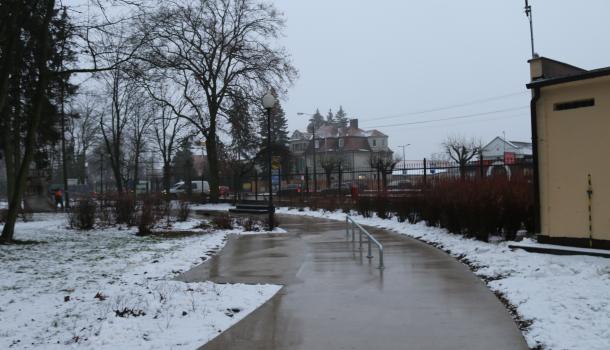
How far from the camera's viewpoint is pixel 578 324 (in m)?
5.63

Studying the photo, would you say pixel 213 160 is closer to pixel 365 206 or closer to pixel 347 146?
pixel 365 206

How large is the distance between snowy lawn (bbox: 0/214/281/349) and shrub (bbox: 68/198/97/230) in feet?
19.4

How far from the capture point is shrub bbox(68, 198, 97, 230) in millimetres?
18359

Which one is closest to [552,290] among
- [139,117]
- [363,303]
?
[363,303]

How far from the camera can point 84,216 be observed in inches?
723

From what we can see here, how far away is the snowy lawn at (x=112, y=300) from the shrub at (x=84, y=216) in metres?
5.92

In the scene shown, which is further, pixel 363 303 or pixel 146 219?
pixel 146 219

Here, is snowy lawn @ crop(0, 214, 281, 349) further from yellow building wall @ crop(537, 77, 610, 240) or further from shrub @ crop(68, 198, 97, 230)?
shrub @ crop(68, 198, 97, 230)

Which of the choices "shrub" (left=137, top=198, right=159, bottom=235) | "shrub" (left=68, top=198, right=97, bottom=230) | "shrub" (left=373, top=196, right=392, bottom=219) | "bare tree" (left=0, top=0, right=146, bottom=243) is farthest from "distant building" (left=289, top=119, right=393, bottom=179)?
"bare tree" (left=0, top=0, right=146, bottom=243)

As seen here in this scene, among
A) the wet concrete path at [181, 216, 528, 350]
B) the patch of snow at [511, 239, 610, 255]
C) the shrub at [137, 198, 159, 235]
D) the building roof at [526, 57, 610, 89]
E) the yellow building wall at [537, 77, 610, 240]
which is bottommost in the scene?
the wet concrete path at [181, 216, 528, 350]

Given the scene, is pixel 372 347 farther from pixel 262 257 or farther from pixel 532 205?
pixel 532 205

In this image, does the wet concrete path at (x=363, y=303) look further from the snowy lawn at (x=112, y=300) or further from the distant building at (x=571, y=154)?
the distant building at (x=571, y=154)

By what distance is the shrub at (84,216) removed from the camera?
18359 millimetres

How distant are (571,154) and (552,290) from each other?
3.58 m
